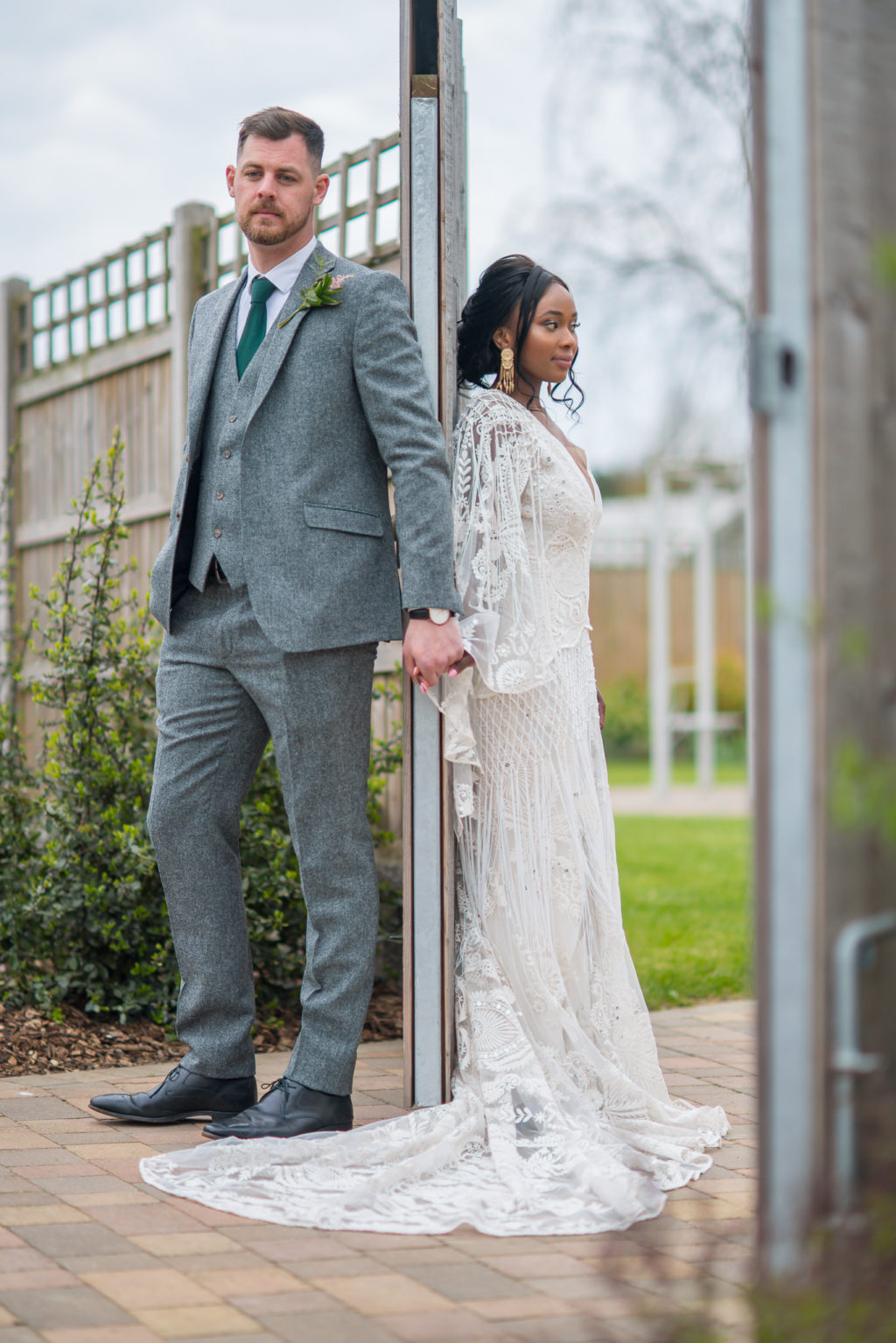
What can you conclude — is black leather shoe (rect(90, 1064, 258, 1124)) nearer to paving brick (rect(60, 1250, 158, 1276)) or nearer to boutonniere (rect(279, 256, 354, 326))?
paving brick (rect(60, 1250, 158, 1276))

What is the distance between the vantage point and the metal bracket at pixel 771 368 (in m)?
1.49

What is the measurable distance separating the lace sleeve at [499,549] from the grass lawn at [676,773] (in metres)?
11.0

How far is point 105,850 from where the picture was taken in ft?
12.2

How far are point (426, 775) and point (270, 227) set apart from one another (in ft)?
3.49

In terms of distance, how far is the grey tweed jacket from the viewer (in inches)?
108

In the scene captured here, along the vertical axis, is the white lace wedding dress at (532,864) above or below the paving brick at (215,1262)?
above

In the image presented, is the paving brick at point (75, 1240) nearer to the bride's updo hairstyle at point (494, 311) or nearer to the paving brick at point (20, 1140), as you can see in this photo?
the paving brick at point (20, 1140)

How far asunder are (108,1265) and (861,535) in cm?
141

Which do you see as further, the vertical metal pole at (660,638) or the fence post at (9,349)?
the vertical metal pole at (660,638)

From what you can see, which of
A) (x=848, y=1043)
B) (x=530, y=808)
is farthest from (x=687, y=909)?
(x=848, y=1043)

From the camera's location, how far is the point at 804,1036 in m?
1.46

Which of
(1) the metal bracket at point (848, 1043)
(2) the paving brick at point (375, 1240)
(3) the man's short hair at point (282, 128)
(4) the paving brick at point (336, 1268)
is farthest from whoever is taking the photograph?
(3) the man's short hair at point (282, 128)

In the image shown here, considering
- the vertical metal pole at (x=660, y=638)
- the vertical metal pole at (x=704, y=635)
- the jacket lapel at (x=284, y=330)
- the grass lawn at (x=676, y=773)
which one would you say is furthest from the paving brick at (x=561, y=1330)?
the grass lawn at (x=676, y=773)

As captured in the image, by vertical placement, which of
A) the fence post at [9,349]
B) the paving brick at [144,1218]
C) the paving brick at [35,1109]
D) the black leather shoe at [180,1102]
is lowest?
the paving brick at [35,1109]
